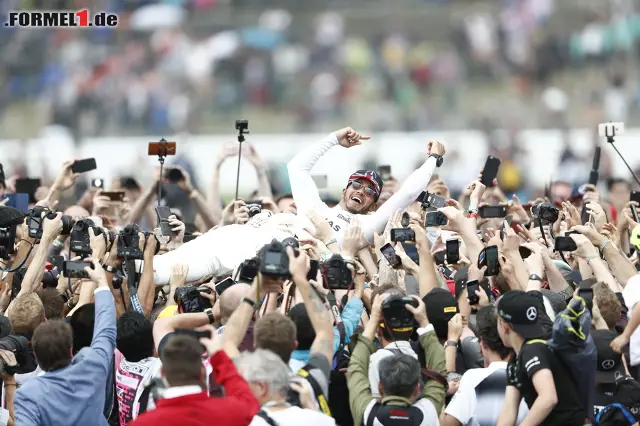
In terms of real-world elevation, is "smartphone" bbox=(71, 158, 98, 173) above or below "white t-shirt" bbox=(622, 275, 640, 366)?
above

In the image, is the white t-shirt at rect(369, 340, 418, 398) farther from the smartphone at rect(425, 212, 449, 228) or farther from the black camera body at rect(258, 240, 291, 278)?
the smartphone at rect(425, 212, 449, 228)

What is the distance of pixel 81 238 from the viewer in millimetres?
6750

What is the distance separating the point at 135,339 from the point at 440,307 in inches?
60.5

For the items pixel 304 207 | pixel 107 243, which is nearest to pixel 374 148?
pixel 304 207

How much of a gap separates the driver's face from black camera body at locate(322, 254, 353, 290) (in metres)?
2.42

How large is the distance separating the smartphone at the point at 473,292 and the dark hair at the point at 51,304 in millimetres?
2313

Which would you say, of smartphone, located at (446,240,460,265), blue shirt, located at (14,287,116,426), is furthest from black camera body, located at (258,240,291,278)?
smartphone, located at (446,240,460,265)

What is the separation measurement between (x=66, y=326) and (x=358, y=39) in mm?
18140

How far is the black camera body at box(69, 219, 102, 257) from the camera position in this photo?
669 centimetres

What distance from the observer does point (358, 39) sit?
2325 cm

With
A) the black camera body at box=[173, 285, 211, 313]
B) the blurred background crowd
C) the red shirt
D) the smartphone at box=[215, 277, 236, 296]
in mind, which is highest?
the blurred background crowd

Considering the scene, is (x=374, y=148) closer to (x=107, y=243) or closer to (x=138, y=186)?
(x=138, y=186)

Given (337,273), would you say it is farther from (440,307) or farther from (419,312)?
(440,307)

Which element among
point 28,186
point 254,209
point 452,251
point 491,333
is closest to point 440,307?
point 491,333
